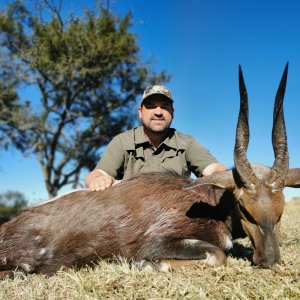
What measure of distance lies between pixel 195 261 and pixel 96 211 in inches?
48.4

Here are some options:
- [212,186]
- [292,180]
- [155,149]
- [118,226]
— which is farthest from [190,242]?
[155,149]

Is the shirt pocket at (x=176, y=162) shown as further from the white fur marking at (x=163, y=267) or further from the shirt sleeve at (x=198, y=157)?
the white fur marking at (x=163, y=267)

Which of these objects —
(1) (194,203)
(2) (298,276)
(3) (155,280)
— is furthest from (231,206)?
(3) (155,280)

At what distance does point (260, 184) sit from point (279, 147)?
0.43 meters

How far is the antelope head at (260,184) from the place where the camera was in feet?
12.1

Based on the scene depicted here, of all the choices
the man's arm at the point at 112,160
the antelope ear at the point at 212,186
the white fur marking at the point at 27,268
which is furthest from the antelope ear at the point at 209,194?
the white fur marking at the point at 27,268

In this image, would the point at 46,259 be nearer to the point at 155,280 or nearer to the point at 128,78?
the point at 155,280

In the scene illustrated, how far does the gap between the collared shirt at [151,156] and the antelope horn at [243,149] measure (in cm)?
186

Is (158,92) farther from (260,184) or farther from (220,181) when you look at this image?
(260,184)

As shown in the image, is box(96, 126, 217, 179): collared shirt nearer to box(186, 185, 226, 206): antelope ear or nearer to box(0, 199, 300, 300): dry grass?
box(186, 185, 226, 206): antelope ear

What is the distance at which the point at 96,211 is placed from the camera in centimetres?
452

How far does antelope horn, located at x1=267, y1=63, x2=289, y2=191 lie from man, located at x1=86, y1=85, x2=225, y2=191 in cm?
181

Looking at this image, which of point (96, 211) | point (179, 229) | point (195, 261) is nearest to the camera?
point (195, 261)

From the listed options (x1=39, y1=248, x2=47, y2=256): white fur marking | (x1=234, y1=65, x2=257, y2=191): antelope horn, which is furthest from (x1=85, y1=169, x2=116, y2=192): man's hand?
(x1=234, y1=65, x2=257, y2=191): antelope horn
